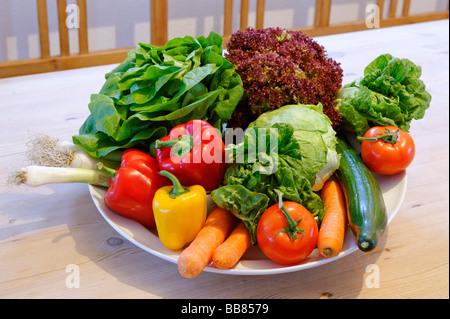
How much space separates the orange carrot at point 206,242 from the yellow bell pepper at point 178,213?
23 millimetres

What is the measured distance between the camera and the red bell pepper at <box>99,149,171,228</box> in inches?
40.1

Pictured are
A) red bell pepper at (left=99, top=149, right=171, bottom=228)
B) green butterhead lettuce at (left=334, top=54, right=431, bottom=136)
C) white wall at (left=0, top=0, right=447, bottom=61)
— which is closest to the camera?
red bell pepper at (left=99, top=149, right=171, bottom=228)

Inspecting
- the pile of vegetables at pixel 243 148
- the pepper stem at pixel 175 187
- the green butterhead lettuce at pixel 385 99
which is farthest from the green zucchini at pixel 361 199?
the pepper stem at pixel 175 187

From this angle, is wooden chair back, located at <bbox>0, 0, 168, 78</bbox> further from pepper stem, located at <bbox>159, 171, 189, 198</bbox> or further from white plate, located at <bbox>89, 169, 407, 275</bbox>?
pepper stem, located at <bbox>159, 171, 189, 198</bbox>

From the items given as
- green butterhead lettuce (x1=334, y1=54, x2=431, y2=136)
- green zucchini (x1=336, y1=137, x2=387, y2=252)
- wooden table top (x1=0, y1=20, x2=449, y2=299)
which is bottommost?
wooden table top (x1=0, y1=20, x2=449, y2=299)

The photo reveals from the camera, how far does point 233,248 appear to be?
0.91m

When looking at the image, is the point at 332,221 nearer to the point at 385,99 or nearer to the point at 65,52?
the point at 385,99

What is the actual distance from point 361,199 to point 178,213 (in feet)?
1.23

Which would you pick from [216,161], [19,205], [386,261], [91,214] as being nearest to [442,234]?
[386,261]

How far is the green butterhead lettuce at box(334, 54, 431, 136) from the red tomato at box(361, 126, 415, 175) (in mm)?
97

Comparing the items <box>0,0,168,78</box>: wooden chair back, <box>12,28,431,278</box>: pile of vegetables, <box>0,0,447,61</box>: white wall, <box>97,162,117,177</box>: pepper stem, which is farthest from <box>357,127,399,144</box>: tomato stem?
<box>0,0,447,61</box>: white wall

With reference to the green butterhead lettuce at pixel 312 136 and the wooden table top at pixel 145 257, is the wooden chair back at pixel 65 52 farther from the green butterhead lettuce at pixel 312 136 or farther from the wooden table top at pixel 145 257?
the green butterhead lettuce at pixel 312 136

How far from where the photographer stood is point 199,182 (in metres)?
1.06

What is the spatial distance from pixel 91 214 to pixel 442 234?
2.59 ft
